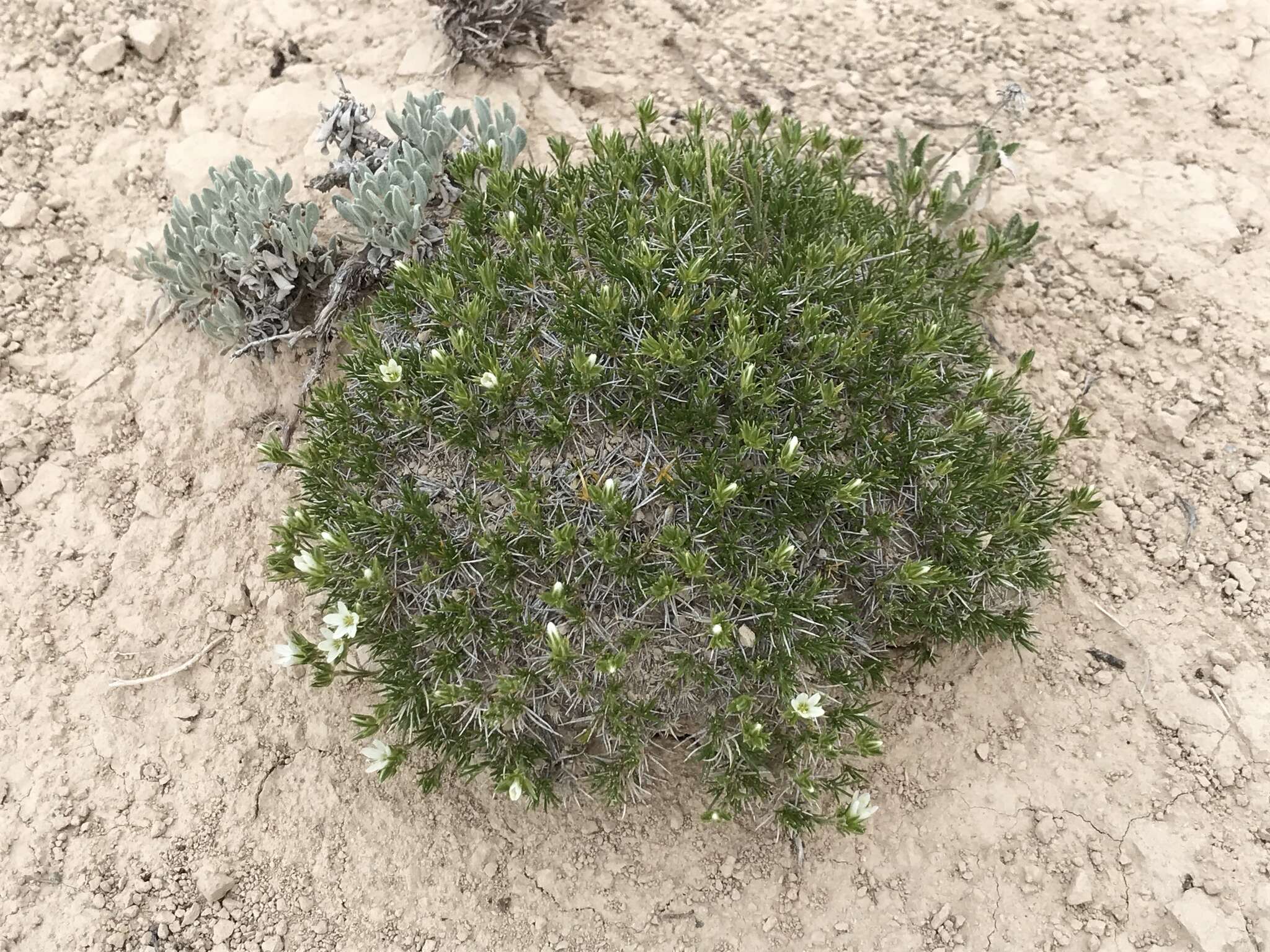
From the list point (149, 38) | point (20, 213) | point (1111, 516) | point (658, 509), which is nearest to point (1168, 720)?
point (1111, 516)

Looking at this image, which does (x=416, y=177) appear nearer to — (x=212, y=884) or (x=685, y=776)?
(x=685, y=776)

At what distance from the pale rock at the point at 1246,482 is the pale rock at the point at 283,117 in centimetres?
491

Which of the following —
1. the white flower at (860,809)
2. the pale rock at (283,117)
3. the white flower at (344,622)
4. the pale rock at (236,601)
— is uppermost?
the pale rock at (283,117)

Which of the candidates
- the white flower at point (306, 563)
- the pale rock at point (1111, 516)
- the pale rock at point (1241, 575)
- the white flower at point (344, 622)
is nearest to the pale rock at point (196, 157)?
the white flower at point (306, 563)

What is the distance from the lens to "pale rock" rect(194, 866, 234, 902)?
11.0 feet

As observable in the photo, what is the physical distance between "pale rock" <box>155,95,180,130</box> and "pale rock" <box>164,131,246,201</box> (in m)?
0.16

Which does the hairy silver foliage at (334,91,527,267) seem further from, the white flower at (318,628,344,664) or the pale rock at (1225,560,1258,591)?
the pale rock at (1225,560,1258,591)

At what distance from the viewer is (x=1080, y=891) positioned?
322 centimetres

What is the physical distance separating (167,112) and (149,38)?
488mm

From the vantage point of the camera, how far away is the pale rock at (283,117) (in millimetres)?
4742

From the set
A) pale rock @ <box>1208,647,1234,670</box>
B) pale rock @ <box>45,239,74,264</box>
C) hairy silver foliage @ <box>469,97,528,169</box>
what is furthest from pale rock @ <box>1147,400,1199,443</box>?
pale rock @ <box>45,239,74,264</box>

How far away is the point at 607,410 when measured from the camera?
3.24 meters

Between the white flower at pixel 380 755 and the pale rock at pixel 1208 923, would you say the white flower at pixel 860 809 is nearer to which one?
the pale rock at pixel 1208 923

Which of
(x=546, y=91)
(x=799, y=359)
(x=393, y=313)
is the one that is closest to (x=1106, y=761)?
(x=799, y=359)
